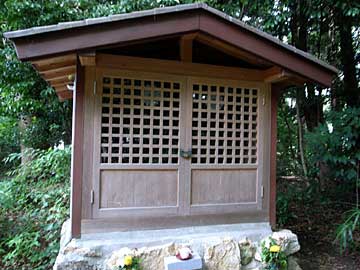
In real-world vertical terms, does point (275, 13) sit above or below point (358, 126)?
above

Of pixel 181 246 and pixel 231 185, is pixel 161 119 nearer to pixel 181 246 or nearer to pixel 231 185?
pixel 231 185

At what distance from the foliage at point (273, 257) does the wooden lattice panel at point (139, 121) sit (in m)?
1.26

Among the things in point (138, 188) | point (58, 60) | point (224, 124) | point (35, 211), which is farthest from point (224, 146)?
point (35, 211)

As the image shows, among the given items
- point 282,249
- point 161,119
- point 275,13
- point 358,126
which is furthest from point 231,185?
point 275,13

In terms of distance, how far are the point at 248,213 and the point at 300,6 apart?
3.72 meters

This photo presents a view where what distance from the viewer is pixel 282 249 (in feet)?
10.2

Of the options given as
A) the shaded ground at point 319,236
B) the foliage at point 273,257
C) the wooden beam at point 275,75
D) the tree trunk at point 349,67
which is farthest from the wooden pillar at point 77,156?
the tree trunk at point 349,67

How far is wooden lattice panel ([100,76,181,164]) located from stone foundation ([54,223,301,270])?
73 cm

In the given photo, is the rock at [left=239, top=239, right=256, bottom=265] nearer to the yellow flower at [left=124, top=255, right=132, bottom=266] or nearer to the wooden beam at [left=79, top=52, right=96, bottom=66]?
the yellow flower at [left=124, top=255, right=132, bottom=266]

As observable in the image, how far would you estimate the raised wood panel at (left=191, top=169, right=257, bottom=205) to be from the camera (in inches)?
125

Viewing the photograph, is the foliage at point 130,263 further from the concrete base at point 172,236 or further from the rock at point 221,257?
the rock at point 221,257

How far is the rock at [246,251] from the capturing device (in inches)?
119

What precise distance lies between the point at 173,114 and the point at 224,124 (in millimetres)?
570

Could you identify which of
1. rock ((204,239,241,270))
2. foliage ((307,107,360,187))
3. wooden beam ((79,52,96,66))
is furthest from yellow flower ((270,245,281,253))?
wooden beam ((79,52,96,66))
